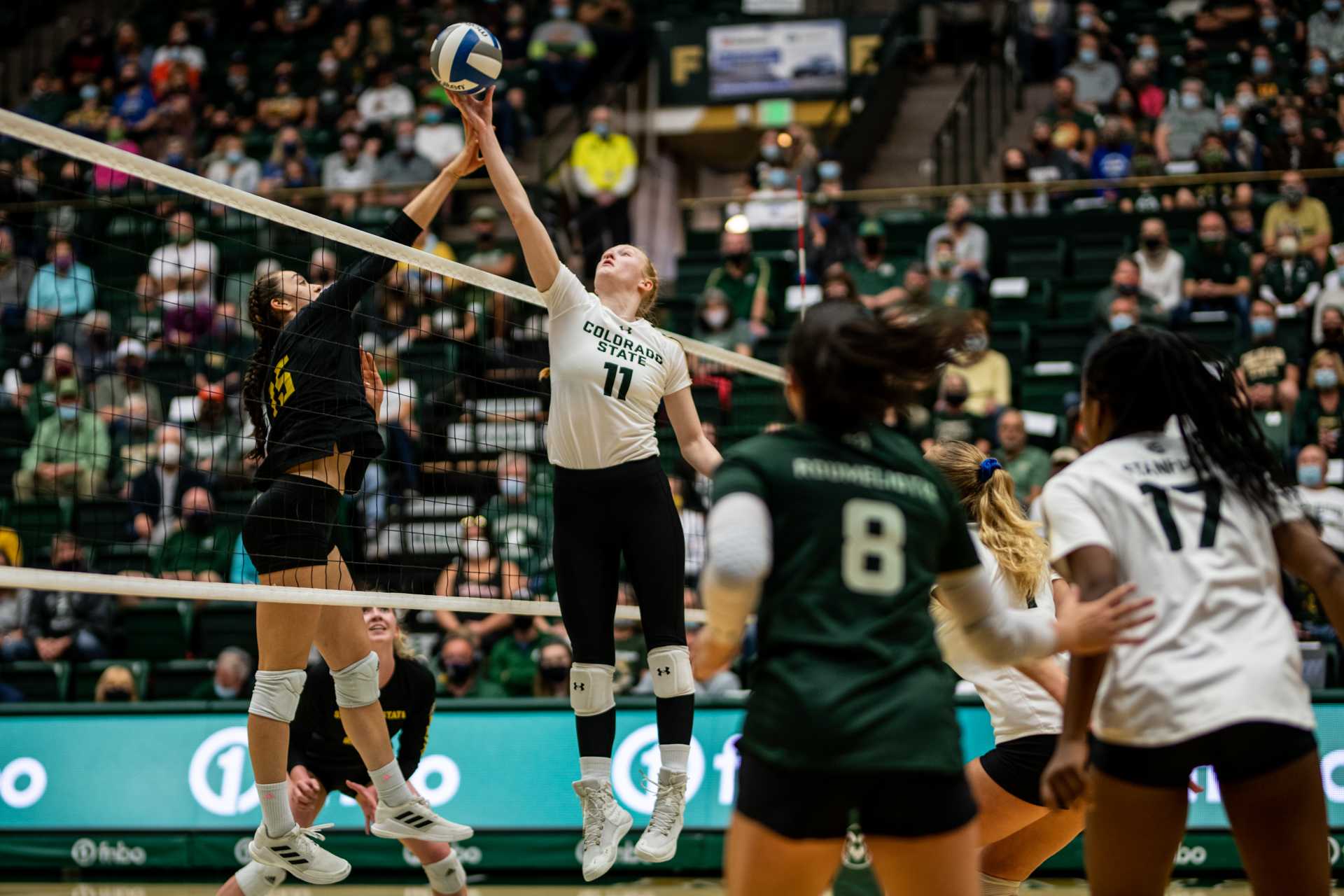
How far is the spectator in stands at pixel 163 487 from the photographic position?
1229cm

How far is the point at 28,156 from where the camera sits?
18.7 metres

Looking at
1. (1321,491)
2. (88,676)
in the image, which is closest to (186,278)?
(88,676)

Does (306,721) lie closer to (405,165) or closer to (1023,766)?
(1023,766)

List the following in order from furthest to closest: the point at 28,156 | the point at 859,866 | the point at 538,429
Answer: the point at 28,156
the point at 538,429
the point at 859,866

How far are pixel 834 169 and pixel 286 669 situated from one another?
37.2 feet

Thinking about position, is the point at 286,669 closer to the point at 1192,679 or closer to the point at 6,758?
the point at 1192,679

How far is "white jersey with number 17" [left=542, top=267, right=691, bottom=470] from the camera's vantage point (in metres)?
5.44

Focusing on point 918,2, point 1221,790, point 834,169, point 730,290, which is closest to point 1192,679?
point 1221,790

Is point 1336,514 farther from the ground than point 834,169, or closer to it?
closer to it

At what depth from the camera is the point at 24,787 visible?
10.0 meters

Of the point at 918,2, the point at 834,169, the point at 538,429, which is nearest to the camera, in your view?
the point at 538,429

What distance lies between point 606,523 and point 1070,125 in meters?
11.5

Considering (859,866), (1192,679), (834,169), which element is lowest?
(859,866)

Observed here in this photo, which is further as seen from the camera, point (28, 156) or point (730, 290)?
point (28, 156)
